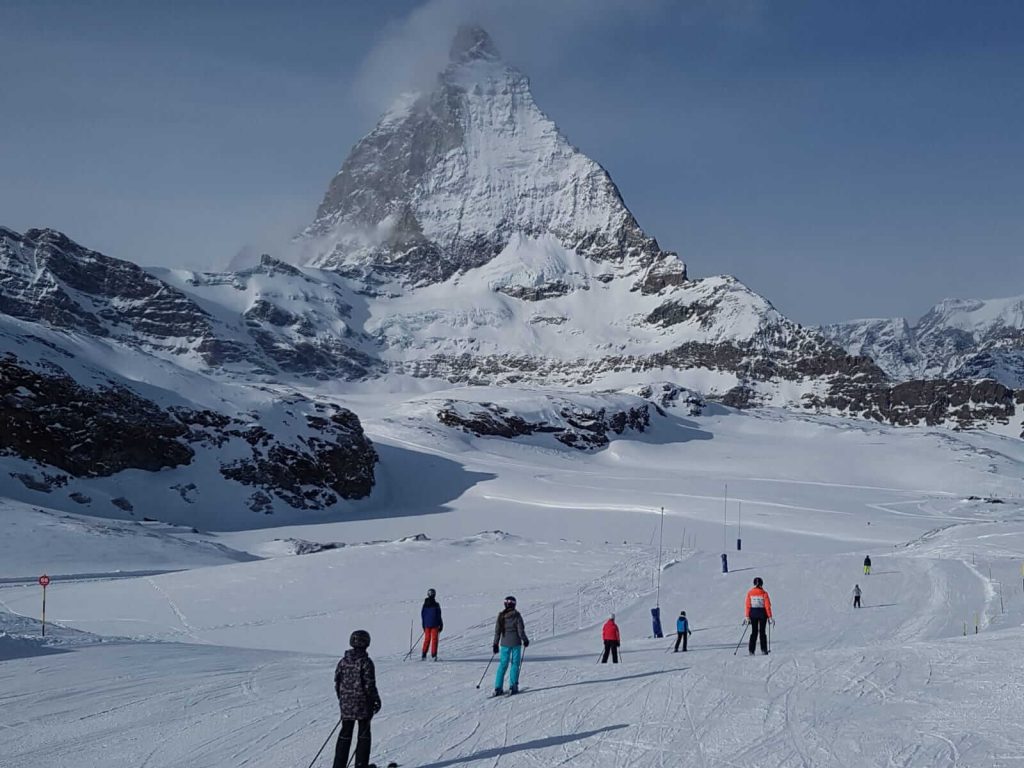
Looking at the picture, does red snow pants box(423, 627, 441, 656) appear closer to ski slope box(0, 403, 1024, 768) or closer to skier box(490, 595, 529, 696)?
ski slope box(0, 403, 1024, 768)

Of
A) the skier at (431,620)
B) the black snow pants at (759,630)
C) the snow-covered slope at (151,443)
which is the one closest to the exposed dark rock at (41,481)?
the snow-covered slope at (151,443)

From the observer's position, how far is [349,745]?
7.76 metres

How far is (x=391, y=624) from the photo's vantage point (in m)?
22.9

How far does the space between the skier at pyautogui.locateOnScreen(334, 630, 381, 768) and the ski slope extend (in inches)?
43.4

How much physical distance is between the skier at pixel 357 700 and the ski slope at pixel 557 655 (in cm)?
110

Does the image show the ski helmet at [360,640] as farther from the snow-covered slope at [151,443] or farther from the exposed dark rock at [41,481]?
the exposed dark rock at [41,481]

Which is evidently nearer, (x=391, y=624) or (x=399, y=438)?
(x=391, y=624)

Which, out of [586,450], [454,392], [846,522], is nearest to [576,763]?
[846,522]

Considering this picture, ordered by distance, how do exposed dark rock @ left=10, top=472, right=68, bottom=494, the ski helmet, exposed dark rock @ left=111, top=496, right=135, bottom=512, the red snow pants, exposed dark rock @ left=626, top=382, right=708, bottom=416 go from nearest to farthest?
1. the ski helmet
2. the red snow pants
3. exposed dark rock @ left=10, top=472, right=68, bottom=494
4. exposed dark rock @ left=111, top=496, right=135, bottom=512
5. exposed dark rock @ left=626, top=382, right=708, bottom=416

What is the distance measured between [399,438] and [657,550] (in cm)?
6957

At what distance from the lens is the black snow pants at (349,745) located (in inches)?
302

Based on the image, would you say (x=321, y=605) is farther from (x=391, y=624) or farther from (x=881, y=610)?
(x=881, y=610)

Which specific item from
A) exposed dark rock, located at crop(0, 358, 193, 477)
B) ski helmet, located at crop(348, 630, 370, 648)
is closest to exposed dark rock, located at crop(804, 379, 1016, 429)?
exposed dark rock, located at crop(0, 358, 193, 477)

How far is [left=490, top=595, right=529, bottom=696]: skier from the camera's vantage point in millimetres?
11047
